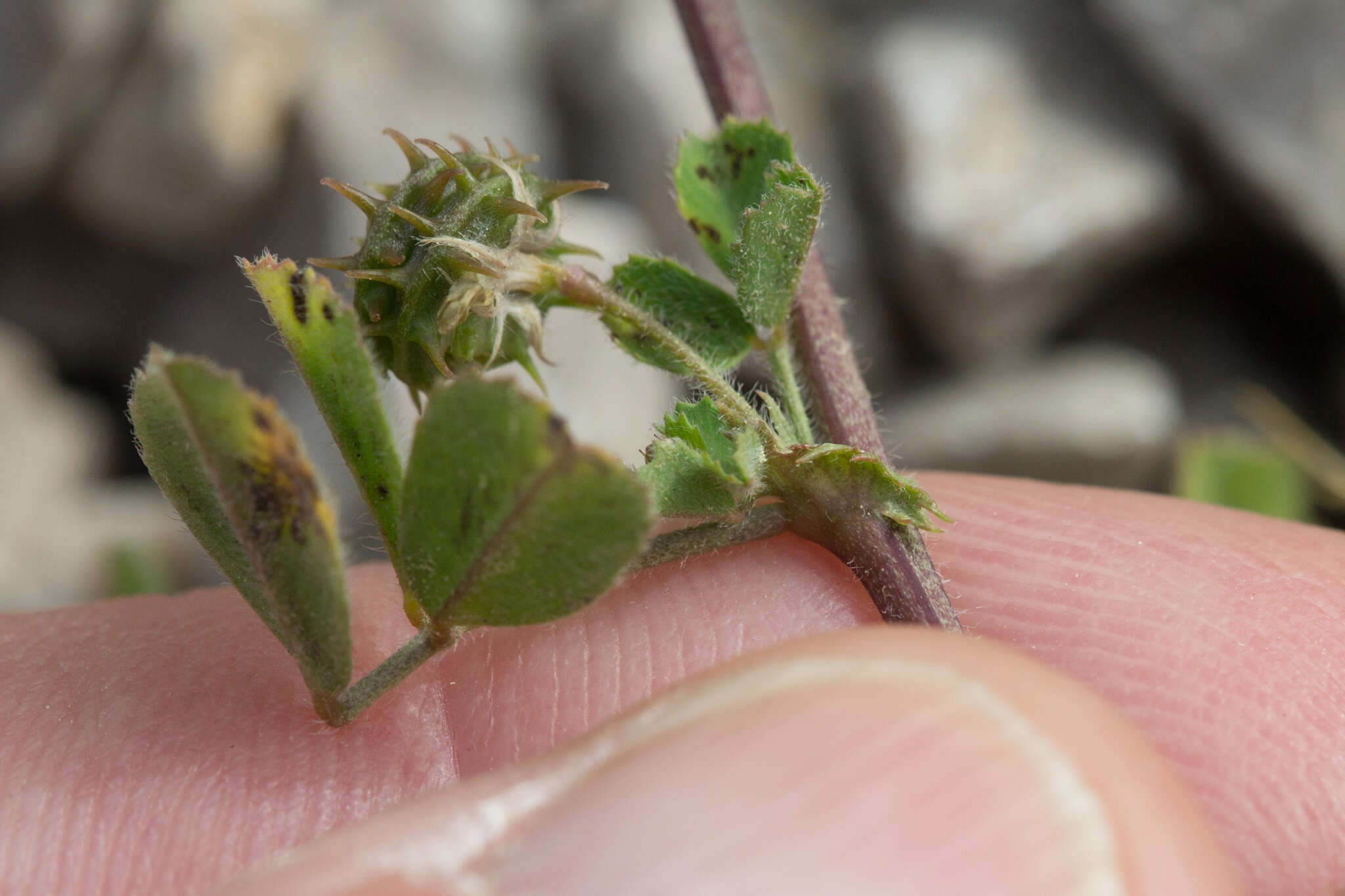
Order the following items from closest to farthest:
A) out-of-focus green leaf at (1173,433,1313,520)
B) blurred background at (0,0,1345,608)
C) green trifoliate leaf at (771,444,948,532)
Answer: green trifoliate leaf at (771,444,948,532) < out-of-focus green leaf at (1173,433,1313,520) < blurred background at (0,0,1345,608)

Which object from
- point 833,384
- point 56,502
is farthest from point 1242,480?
point 56,502

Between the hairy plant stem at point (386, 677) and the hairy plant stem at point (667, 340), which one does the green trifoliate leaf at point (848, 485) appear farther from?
the hairy plant stem at point (386, 677)

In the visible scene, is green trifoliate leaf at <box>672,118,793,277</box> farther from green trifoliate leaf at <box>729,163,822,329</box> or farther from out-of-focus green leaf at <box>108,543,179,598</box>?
out-of-focus green leaf at <box>108,543,179,598</box>

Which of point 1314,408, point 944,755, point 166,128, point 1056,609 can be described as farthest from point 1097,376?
point 166,128

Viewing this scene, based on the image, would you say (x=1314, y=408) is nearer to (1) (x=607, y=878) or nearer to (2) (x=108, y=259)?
(1) (x=607, y=878)

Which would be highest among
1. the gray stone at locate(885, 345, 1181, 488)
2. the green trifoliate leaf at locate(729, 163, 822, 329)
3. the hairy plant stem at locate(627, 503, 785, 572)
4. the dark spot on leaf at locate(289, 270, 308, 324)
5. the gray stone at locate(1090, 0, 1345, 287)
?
the gray stone at locate(1090, 0, 1345, 287)

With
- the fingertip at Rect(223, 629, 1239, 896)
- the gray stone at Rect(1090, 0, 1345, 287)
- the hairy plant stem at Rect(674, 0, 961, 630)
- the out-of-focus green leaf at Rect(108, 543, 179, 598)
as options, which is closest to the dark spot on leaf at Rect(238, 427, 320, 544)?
the fingertip at Rect(223, 629, 1239, 896)
